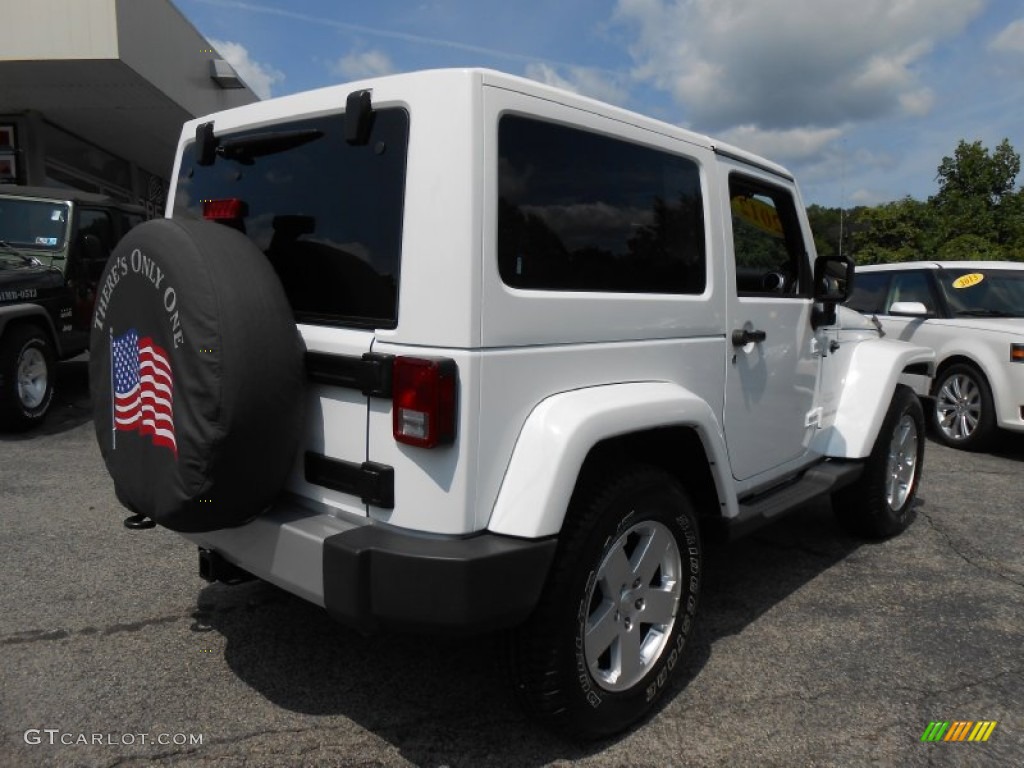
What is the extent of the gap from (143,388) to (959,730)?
2865 mm

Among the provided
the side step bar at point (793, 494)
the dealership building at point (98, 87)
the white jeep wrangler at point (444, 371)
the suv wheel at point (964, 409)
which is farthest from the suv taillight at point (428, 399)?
the dealership building at point (98, 87)

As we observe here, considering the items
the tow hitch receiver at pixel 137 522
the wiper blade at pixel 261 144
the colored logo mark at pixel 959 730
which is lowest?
the colored logo mark at pixel 959 730

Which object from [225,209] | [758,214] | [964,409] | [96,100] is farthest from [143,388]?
[96,100]

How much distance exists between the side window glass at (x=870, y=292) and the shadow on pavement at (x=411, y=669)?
4869 mm

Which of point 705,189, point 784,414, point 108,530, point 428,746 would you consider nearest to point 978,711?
point 784,414

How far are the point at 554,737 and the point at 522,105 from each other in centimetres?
195

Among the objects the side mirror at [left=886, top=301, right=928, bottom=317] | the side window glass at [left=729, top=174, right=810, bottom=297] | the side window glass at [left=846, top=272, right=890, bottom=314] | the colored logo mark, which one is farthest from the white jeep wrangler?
the side window glass at [left=846, top=272, right=890, bottom=314]

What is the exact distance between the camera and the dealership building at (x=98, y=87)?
10438mm

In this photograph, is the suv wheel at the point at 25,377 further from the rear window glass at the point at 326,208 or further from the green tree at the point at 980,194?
the green tree at the point at 980,194

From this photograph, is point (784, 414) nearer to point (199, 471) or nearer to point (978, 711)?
point (978, 711)

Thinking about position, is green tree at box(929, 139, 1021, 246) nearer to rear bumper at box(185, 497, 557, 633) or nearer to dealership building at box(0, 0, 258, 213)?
dealership building at box(0, 0, 258, 213)

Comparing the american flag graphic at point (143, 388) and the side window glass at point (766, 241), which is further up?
the side window glass at point (766, 241)

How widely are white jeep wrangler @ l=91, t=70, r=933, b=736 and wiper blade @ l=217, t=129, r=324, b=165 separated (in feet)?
0.04

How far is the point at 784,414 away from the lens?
3562mm
